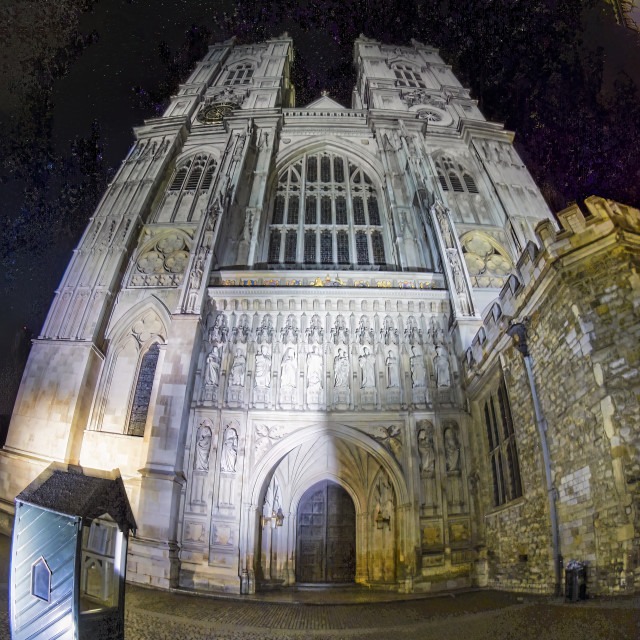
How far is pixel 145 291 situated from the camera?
13734 mm

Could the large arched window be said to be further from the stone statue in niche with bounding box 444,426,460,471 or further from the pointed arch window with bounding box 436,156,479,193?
the stone statue in niche with bounding box 444,426,460,471

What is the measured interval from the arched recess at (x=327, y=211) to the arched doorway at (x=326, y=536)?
803 centimetres

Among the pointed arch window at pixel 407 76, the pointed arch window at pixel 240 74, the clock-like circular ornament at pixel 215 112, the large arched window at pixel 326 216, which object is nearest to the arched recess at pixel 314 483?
the large arched window at pixel 326 216

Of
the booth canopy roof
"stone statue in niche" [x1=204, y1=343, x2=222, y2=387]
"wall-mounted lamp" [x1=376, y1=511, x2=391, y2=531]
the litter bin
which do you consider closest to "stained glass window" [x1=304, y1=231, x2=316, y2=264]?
"stone statue in niche" [x1=204, y1=343, x2=222, y2=387]

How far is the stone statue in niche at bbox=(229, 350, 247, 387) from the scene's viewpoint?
37.9 feet

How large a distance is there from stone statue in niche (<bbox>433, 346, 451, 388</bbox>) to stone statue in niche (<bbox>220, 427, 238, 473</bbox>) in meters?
5.80

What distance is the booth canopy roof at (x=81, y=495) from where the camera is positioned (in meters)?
3.10

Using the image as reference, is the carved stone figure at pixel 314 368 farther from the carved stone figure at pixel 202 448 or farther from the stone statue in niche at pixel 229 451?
the carved stone figure at pixel 202 448

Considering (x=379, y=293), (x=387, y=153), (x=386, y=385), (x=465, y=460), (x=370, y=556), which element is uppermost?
(x=387, y=153)

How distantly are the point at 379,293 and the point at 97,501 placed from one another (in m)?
10.1

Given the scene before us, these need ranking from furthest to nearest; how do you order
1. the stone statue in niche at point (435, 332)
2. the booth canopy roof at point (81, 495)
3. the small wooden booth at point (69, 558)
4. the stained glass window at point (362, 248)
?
the stained glass window at point (362, 248) < the stone statue in niche at point (435, 332) < the booth canopy roof at point (81, 495) < the small wooden booth at point (69, 558)

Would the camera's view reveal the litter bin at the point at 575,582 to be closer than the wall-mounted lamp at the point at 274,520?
Yes

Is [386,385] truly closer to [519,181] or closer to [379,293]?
[379,293]

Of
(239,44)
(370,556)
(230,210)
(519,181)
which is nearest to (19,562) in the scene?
(370,556)
